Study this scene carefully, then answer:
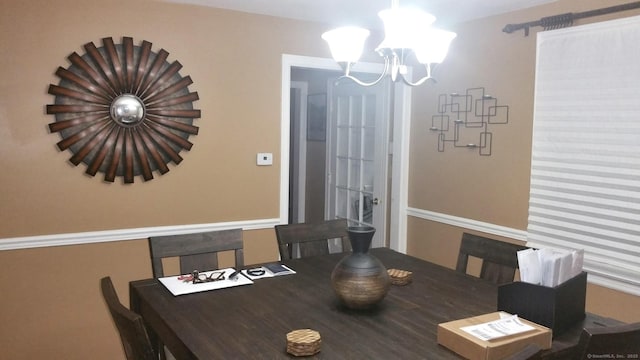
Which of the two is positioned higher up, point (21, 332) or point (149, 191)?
point (149, 191)

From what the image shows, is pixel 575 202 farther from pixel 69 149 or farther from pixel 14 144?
pixel 14 144

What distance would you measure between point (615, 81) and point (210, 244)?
2316mm

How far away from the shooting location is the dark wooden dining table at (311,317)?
5.41 ft

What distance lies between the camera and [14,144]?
9.79ft

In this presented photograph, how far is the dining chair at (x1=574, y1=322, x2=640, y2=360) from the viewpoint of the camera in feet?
4.46

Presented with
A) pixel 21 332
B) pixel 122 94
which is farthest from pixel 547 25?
pixel 21 332

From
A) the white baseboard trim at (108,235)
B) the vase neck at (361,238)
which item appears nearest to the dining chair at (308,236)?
the vase neck at (361,238)

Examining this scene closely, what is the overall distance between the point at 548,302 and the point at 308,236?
1426 millimetres

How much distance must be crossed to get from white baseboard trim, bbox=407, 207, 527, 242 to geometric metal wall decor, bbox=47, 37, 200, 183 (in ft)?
6.21

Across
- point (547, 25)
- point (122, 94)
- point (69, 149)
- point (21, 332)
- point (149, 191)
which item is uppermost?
A: point (547, 25)

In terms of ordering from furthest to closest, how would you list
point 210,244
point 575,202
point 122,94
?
point 122,94 < point 575,202 < point 210,244

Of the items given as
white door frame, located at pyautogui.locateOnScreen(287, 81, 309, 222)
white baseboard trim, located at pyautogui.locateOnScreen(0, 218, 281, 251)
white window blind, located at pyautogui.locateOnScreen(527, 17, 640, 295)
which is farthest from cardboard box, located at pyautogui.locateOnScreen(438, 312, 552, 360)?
white door frame, located at pyautogui.locateOnScreen(287, 81, 309, 222)

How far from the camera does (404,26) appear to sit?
1941mm

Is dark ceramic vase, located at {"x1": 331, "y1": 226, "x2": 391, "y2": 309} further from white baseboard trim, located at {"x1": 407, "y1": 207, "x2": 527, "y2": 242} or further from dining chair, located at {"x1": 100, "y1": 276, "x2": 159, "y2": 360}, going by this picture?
white baseboard trim, located at {"x1": 407, "y1": 207, "x2": 527, "y2": 242}
